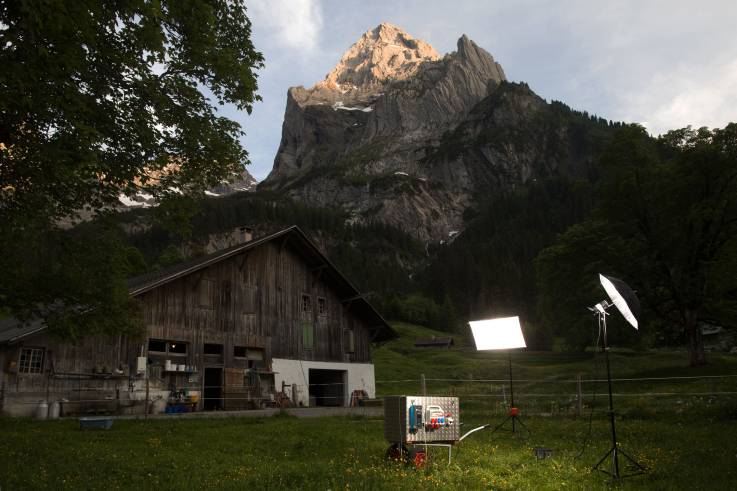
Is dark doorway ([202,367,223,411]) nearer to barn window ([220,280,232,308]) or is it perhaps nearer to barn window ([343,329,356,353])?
barn window ([220,280,232,308])

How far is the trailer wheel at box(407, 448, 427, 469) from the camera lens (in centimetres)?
952

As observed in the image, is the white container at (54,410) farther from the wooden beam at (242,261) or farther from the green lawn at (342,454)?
the wooden beam at (242,261)

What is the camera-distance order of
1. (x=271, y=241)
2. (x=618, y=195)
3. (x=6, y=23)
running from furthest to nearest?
(x=618, y=195)
(x=271, y=241)
(x=6, y=23)

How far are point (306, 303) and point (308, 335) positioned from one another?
1861mm

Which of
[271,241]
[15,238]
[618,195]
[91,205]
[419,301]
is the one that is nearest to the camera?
[15,238]

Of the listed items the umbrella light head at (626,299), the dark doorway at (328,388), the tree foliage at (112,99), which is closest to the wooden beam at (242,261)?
the dark doorway at (328,388)

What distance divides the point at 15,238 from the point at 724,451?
14.9 metres

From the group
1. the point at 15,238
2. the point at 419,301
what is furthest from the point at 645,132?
the point at 419,301

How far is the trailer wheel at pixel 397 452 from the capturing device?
9953 mm

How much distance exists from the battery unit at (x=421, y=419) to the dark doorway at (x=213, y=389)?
18.8 m

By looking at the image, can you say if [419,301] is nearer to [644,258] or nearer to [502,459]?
[644,258]

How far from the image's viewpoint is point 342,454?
436 inches

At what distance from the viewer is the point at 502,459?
10203mm

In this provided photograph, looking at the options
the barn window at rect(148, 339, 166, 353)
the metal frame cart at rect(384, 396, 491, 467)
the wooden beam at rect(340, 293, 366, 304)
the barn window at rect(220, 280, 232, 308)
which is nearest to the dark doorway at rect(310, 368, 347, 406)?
the wooden beam at rect(340, 293, 366, 304)
